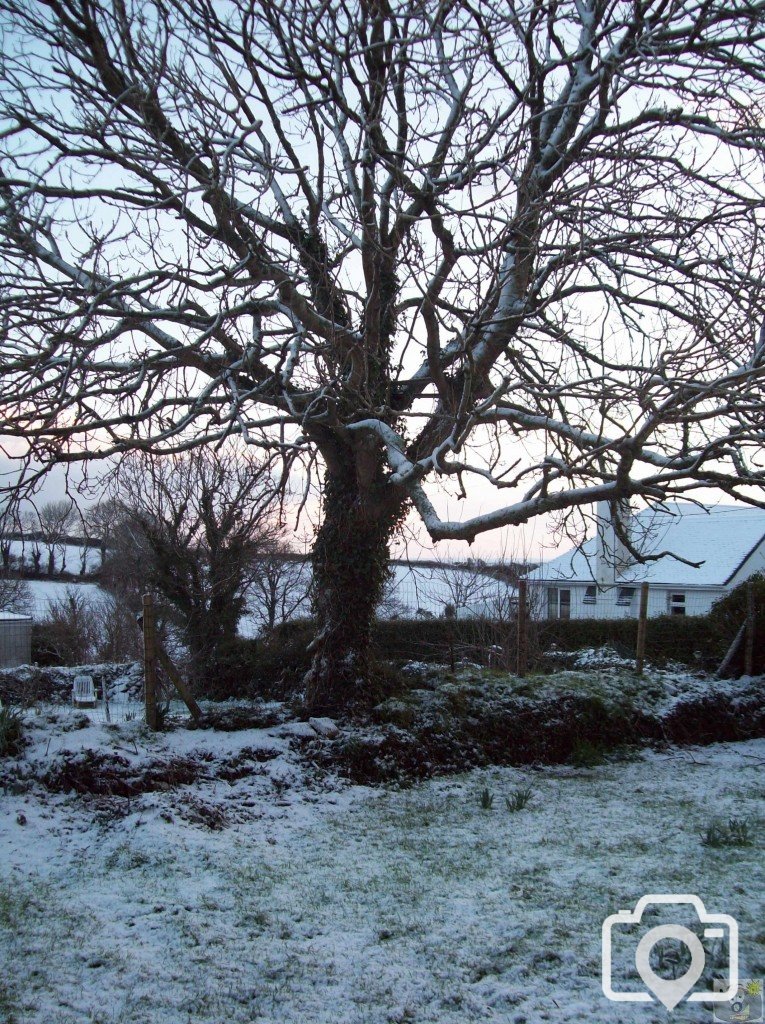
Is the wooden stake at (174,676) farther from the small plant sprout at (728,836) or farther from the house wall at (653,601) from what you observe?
the house wall at (653,601)

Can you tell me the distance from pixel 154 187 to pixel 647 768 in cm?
722

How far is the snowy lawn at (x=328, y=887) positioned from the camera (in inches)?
116

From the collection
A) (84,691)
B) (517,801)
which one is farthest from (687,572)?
(517,801)

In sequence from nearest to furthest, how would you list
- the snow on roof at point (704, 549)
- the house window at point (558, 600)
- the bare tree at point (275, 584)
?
the bare tree at point (275, 584) < the snow on roof at point (704, 549) < the house window at point (558, 600)

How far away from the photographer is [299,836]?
17.1 ft

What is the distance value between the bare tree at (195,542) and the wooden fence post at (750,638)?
7.35m

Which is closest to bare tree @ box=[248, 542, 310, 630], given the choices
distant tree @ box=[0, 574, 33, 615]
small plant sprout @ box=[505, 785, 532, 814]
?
distant tree @ box=[0, 574, 33, 615]

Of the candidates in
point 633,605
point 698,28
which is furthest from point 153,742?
point 633,605

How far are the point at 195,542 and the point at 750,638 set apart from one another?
11667 millimetres

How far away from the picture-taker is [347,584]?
8203 mm

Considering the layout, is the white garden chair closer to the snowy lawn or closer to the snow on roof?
the snowy lawn

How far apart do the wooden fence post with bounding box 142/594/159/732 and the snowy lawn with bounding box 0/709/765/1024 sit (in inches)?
10.9

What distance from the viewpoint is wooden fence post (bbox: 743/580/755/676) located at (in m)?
10.1

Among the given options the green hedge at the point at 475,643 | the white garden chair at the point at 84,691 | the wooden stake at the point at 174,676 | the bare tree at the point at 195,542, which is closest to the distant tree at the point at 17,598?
the bare tree at the point at 195,542
